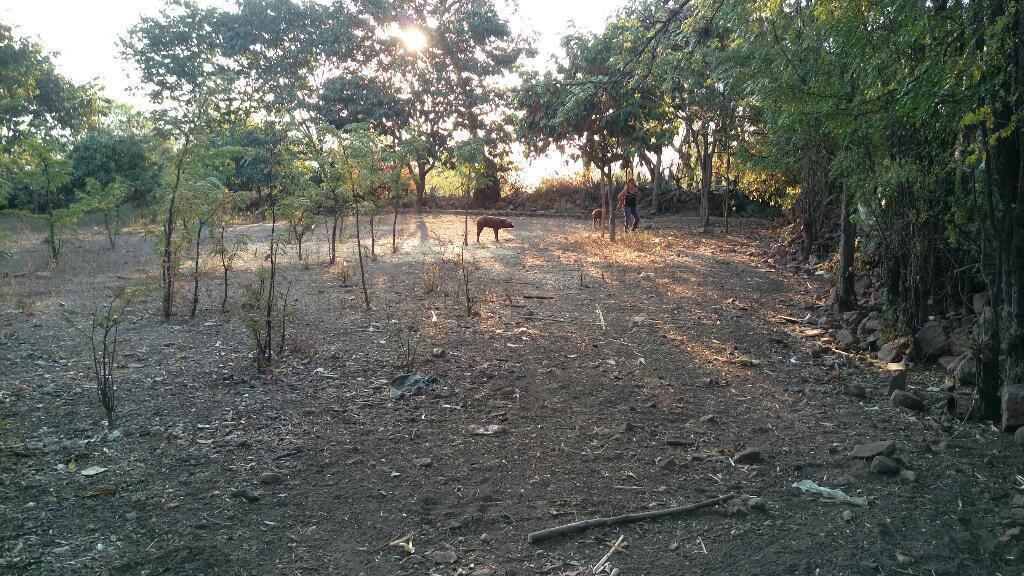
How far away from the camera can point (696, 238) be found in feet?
57.6

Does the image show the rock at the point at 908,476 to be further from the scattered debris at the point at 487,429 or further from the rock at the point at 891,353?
the rock at the point at 891,353

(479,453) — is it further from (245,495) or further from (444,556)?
(245,495)

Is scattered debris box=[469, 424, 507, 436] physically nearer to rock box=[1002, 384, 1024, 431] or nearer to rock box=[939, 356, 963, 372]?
rock box=[1002, 384, 1024, 431]

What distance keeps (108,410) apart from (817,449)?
4684mm

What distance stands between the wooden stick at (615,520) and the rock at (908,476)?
1059 millimetres

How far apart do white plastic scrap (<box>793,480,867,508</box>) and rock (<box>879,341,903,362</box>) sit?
9.66 feet

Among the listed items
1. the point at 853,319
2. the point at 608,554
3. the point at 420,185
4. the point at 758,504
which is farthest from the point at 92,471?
the point at 420,185

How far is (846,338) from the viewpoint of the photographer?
716 centimetres

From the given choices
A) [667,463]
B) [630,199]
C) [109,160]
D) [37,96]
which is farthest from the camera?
[109,160]

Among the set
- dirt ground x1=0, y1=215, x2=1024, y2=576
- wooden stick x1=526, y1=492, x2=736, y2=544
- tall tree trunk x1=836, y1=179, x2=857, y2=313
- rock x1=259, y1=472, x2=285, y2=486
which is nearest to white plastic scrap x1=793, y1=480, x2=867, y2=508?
dirt ground x1=0, y1=215, x2=1024, y2=576

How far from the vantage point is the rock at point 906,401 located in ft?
17.0

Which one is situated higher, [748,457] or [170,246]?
[170,246]

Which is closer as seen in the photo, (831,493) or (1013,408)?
(831,493)

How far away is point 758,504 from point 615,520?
800mm
